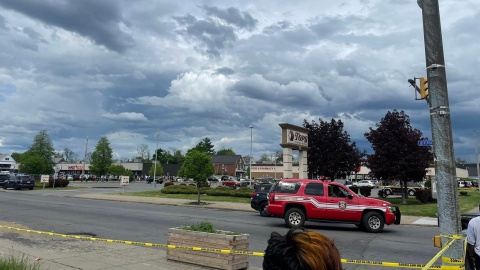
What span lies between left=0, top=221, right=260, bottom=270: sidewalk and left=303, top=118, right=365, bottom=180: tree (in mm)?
22146

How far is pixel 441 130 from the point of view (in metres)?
4.74

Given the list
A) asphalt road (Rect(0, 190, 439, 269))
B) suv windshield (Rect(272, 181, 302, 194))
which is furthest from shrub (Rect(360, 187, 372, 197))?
suv windshield (Rect(272, 181, 302, 194))

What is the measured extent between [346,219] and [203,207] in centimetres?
1118

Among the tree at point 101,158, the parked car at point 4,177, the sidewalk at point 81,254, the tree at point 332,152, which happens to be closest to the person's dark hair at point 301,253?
the sidewalk at point 81,254

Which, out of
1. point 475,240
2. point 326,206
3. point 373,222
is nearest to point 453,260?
point 475,240

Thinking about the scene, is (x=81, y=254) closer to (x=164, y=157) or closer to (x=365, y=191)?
(x=365, y=191)

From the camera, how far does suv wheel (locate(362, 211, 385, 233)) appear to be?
13.9 metres

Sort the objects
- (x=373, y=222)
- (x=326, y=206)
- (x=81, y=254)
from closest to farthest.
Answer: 1. (x=81, y=254)
2. (x=373, y=222)
3. (x=326, y=206)

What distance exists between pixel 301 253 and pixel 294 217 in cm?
1329

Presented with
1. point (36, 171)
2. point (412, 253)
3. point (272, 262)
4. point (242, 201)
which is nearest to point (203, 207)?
point (242, 201)

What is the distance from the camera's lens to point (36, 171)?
5841cm

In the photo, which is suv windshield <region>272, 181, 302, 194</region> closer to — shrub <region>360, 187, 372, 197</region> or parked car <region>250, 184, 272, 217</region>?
parked car <region>250, 184, 272, 217</region>

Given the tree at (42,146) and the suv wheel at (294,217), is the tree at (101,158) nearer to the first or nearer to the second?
the tree at (42,146)

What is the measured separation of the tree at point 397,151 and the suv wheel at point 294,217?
12662mm
